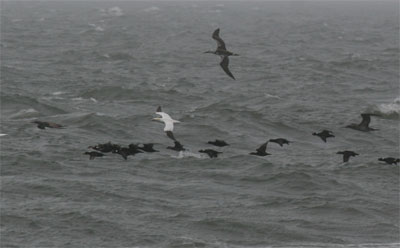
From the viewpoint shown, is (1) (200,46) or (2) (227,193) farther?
(1) (200,46)

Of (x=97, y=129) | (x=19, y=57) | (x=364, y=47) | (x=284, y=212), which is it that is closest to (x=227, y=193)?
(x=284, y=212)

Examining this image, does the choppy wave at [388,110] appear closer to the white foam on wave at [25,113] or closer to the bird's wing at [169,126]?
the white foam on wave at [25,113]

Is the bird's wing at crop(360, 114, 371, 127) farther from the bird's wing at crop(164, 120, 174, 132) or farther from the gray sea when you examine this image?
the bird's wing at crop(164, 120, 174, 132)

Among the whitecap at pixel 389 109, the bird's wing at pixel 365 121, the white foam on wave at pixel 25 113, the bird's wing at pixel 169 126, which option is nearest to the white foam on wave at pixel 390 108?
the whitecap at pixel 389 109

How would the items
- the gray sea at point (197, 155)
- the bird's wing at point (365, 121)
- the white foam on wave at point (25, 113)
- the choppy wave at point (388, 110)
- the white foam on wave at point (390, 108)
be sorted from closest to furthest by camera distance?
1. the bird's wing at point (365, 121)
2. the gray sea at point (197, 155)
3. the white foam on wave at point (25, 113)
4. the choppy wave at point (388, 110)
5. the white foam on wave at point (390, 108)

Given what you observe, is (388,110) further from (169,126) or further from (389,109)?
(169,126)

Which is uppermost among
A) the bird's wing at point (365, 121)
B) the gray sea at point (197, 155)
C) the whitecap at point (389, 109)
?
the bird's wing at point (365, 121)

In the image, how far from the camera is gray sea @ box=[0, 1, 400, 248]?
110ft

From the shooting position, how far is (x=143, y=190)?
122ft

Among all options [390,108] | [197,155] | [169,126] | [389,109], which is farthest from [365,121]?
[390,108]

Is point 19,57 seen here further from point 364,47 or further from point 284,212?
point 284,212

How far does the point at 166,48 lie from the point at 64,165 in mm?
54434

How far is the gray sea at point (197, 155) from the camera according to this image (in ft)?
110

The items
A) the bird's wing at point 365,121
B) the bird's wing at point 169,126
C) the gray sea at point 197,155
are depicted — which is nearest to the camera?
the bird's wing at point 169,126
